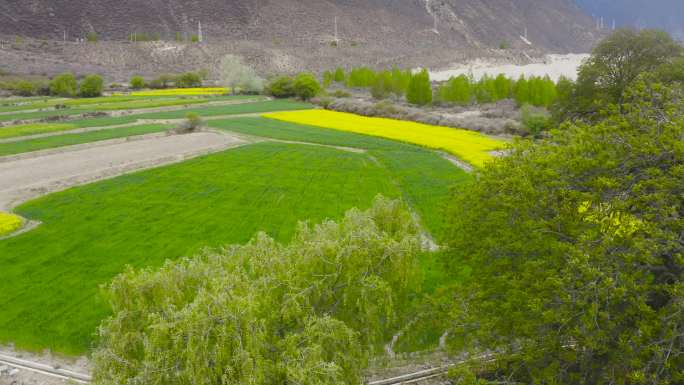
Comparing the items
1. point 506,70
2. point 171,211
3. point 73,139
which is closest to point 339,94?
point 73,139

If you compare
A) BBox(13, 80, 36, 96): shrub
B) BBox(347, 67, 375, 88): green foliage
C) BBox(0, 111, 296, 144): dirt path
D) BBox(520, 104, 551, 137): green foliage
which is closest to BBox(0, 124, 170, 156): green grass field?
BBox(0, 111, 296, 144): dirt path

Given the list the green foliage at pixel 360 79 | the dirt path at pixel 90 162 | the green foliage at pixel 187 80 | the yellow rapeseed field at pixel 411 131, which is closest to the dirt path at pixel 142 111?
the yellow rapeseed field at pixel 411 131

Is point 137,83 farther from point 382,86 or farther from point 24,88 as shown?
point 382,86

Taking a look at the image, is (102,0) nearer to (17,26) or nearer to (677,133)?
(17,26)

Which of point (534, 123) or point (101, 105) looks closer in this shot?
point (534, 123)

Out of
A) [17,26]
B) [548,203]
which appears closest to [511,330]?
[548,203]

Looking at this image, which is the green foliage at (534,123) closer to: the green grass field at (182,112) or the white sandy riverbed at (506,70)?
the green grass field at (182,112)
